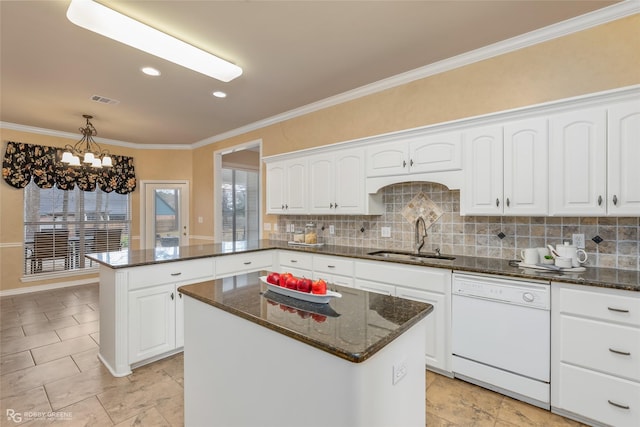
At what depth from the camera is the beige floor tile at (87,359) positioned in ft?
8.90

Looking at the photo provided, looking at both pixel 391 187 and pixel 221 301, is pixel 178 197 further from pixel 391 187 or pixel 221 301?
pixel 221 301

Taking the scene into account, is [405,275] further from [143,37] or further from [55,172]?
[55,172]

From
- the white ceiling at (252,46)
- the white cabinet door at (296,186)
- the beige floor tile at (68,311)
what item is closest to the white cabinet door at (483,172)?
the white ceiling at (252,46)

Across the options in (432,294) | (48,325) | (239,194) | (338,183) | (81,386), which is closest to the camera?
(81,386)

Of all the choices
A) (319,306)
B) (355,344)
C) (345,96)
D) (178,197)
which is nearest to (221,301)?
(319,306)

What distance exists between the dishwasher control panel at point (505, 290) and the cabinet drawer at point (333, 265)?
105 cm

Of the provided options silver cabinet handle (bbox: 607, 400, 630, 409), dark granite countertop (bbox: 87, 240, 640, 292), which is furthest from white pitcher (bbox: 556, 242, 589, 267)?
silver cabinet handle (bbox: 607, 400, 630, 409)

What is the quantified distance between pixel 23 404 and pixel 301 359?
246cm

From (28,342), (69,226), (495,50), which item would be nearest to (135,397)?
(28,342)

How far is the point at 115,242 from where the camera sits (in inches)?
244

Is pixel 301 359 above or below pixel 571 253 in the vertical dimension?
below

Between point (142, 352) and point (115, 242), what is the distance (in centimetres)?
446

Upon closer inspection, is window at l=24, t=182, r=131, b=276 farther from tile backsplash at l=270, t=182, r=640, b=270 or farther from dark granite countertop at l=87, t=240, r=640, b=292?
tile backsplash at l=270, t=182, r=640, b=270

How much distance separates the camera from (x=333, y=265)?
10.6 feet
